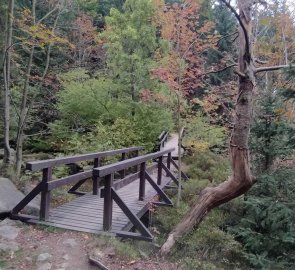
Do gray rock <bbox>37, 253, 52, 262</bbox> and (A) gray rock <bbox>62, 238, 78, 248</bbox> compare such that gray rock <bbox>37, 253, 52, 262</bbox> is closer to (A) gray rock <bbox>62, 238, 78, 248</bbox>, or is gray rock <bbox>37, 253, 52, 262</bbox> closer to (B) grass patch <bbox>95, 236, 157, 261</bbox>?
(A) gray rock <bbox>62, 238, 78, 248</bbox>

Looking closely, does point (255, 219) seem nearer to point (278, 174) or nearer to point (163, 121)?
point (278, 174)

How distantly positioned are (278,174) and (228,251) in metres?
1.98

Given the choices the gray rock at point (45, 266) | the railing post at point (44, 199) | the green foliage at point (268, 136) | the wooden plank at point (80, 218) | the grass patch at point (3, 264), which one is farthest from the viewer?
the green foliage at point (268, 136)

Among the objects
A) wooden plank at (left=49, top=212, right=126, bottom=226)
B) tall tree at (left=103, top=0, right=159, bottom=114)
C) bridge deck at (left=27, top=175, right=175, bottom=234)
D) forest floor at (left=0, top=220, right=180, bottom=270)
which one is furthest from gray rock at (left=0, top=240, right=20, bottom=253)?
tall tree at (left=103, top=0, right=159, bottom=114)

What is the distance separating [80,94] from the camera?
523 inches

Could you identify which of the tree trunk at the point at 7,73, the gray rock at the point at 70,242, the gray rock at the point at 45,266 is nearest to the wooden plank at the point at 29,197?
the gray rock at the point at 70,242

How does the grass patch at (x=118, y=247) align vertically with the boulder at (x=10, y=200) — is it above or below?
below

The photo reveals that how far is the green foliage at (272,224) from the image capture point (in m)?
5.48

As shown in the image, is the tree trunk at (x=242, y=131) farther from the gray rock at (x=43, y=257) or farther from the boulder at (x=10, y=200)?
the boulder at (x=10, y=200)

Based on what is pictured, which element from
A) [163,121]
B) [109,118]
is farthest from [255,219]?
[109,118]

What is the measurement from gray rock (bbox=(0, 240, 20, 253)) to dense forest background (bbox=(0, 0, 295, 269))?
271 centimetres

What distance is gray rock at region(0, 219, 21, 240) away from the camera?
4758mm

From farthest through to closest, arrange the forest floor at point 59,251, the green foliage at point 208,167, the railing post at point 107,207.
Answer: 1. the green foliage at point 208,167
2. the railing post at point 107,207
3. the forest floor at point 59,251

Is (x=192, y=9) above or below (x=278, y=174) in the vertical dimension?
above
